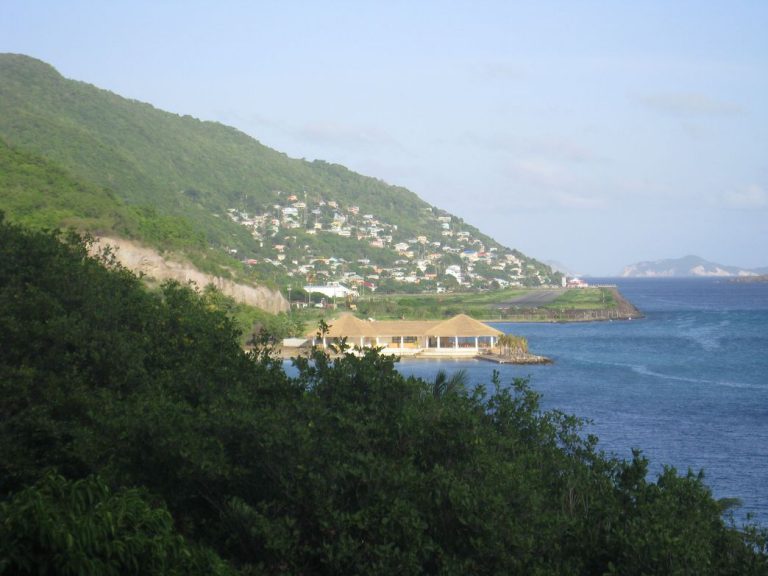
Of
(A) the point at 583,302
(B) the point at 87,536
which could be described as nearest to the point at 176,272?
(B) the point at 87,536

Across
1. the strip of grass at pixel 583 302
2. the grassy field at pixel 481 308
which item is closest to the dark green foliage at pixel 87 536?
the grassy field at pixel 481 308

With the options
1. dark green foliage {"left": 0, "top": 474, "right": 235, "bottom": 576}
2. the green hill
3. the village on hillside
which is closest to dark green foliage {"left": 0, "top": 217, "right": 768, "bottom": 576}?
dark green foliage {"left": 0, "top": 474, "right": 235, "bottom": 576}

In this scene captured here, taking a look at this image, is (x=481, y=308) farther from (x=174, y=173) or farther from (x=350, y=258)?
(x=174, y=173)

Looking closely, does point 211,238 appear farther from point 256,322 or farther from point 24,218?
point 24,218

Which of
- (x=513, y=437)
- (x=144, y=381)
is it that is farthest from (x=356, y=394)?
(x=144, y=381)

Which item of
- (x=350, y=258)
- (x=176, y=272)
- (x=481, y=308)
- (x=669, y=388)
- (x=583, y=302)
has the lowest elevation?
(x=669, y=388)

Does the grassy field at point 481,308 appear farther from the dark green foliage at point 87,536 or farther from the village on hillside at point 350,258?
the dark green foliage at point 87,536

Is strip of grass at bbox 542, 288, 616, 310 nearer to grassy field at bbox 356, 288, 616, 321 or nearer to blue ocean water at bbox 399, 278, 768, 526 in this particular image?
grassy field at bbox 356, 288, 616, 321
